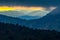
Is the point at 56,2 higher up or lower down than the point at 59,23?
higher up

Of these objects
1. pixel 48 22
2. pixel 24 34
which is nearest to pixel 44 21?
pixel 48 22

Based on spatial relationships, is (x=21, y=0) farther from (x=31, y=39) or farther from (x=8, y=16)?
(x=31, y=39)

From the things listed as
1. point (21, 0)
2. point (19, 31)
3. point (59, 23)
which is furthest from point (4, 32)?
point (21, 0)

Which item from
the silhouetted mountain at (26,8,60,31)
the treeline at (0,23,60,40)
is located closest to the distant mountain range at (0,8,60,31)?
the silhouetted mountain at (26,8,60,31)

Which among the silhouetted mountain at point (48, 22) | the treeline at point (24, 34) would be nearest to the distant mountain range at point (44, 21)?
the silhouetted mountain at point (48, 22)

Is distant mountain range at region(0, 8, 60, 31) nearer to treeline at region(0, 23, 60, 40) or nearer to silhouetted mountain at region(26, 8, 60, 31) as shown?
silhouetted mountain at region(26, 8, 60, 31)

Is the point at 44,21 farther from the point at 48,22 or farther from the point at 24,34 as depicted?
the point at 24,34
